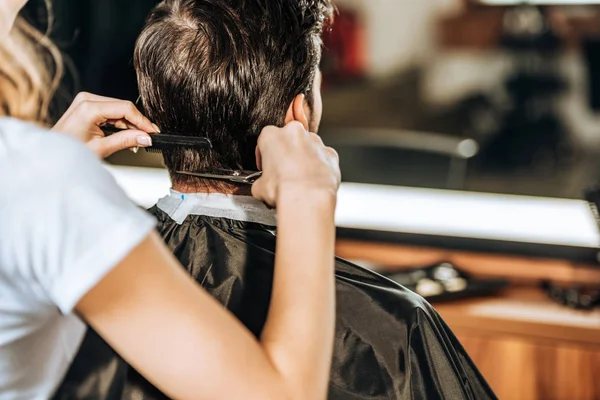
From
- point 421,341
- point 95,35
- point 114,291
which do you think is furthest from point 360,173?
point 114,291

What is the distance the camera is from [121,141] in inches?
46.3

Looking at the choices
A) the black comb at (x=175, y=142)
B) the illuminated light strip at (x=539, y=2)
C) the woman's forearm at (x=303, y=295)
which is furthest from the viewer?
the illuminated light strip at (x=539, y=2)

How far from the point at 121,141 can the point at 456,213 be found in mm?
1853

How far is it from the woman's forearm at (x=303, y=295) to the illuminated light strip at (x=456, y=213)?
168 centimetres

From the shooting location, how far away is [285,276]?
844 millimetres

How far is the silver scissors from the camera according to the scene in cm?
109

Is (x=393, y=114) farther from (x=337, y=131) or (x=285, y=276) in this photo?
(x=285, y=276)

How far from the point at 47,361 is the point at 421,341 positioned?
0.57 m

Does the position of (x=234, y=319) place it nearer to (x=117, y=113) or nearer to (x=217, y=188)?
(x=217, y=188)

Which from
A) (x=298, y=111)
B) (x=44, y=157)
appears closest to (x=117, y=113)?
(x=298, y=111)

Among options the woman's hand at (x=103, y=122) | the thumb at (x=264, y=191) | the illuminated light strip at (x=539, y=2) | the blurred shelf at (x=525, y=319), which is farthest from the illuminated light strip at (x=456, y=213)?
the thumb at (x=264, y=191)

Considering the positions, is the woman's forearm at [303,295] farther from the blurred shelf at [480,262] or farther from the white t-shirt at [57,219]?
the blurred shelf at [480,262]

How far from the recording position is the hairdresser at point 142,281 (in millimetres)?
703

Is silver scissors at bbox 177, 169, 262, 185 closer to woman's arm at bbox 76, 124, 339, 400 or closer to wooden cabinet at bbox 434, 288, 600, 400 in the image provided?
woman's arm at bbox 76, 124, 339, 400
